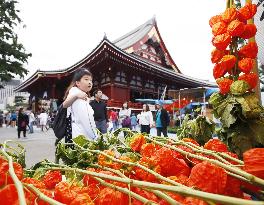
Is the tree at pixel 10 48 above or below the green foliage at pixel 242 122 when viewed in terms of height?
above

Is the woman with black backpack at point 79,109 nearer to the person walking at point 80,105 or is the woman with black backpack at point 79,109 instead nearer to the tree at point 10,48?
the person walking at point 80,105

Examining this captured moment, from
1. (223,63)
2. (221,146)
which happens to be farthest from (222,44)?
(221,146)

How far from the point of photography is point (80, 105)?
9.71 feet

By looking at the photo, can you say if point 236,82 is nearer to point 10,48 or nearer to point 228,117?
point 228,117

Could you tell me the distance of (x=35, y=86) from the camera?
75.2 ft

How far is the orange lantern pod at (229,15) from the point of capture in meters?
1.34

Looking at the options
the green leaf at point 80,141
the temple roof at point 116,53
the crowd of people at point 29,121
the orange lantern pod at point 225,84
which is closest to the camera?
the green leaf at point 80,141

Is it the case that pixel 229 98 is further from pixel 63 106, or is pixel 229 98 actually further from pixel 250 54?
pixel 63 106

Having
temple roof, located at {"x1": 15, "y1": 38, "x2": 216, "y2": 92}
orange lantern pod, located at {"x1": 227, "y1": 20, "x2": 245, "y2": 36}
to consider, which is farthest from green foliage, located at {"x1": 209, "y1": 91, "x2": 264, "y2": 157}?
temple roof, located at {"x1": 15, "y1": 38, "x2": 216, "y2": 92}

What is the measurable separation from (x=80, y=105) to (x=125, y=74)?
14983 millimetres

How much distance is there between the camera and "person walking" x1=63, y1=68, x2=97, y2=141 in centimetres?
287

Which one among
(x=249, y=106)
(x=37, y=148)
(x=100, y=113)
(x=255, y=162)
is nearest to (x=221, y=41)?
(x=249, y=106)

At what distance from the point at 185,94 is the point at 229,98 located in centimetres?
1807

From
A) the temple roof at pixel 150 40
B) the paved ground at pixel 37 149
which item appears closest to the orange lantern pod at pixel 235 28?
the paved ground at pixel 37 149
